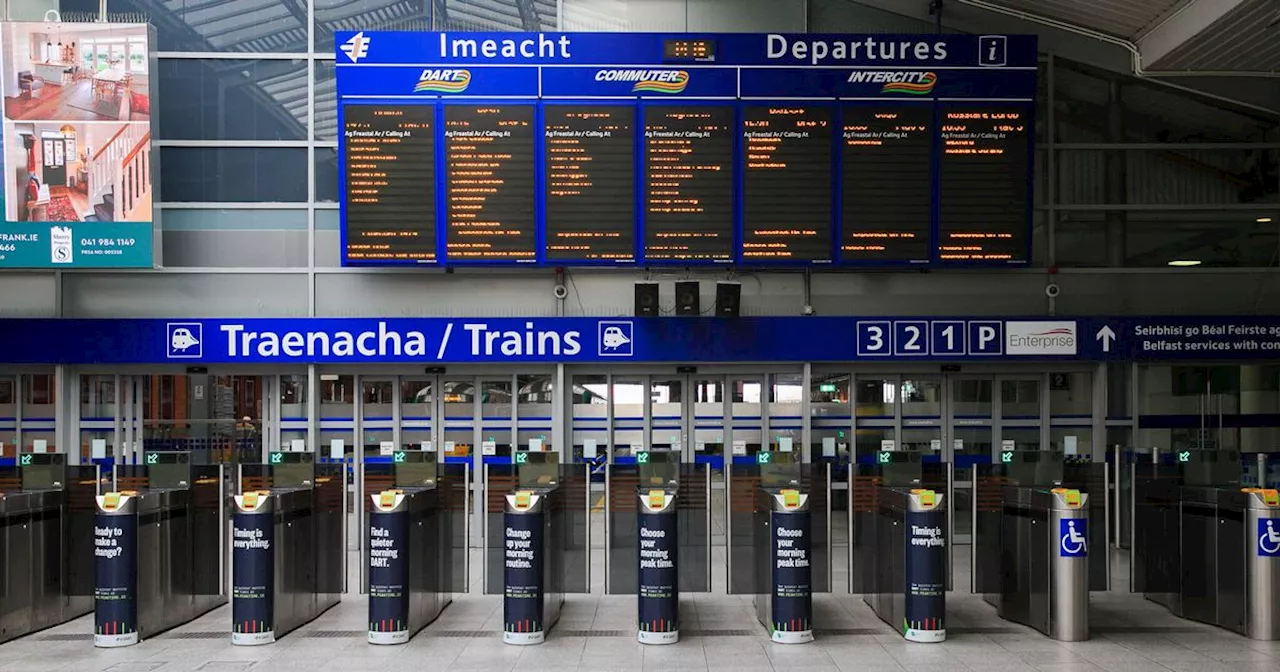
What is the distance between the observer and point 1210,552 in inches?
352

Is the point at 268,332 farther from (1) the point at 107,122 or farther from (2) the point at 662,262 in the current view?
(2) the point at 662,262

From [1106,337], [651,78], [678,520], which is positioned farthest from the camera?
[1106,337]

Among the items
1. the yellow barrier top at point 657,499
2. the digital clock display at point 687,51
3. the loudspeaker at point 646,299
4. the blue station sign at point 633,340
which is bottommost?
the yellow barrier top at point 657,499

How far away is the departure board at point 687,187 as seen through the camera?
12492mm

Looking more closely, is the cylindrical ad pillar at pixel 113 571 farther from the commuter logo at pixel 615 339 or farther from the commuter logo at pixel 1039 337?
the commuter logo at pixel 1039 337

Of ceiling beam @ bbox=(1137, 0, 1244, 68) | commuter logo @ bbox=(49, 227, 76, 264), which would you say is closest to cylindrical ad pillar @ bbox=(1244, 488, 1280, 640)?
ceiling beam @ bbox=(1137, 0, 1244, 68)

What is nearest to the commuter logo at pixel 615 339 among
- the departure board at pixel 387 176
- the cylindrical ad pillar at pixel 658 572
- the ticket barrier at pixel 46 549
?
the departure board at pixel 387 176

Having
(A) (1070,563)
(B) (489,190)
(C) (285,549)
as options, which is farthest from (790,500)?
(B) (489,190)

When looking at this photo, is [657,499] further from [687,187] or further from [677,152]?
[677,152]

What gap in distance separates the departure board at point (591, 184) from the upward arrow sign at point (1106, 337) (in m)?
5.56

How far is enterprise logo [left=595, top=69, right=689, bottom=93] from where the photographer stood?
12.6 meters

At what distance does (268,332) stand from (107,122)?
296cm

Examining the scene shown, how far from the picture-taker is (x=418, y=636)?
8.52 meters

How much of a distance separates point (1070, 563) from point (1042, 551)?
0.83ft
